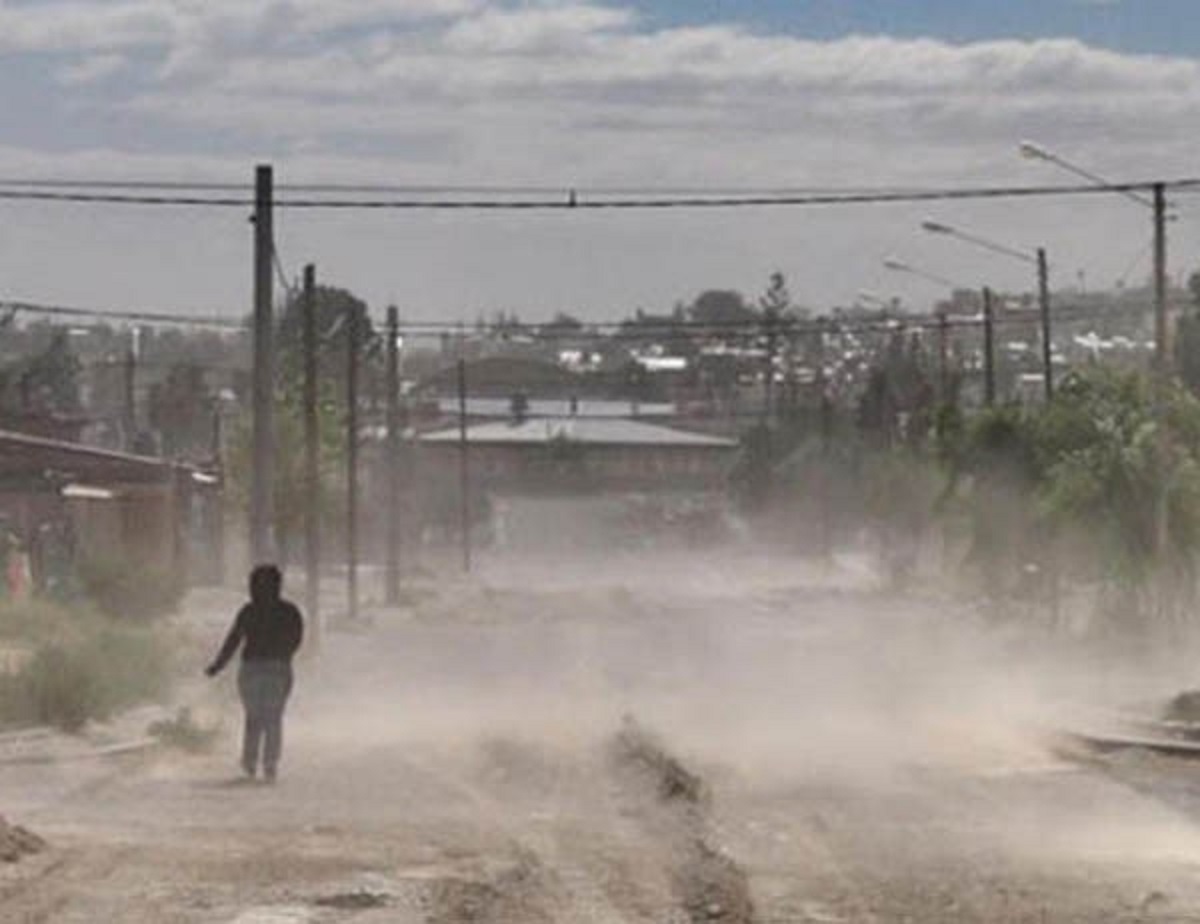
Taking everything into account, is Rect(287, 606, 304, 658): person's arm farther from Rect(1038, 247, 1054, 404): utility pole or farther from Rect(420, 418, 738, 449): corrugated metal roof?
Rect(420, 418, 738, 449): corrugated metal roof

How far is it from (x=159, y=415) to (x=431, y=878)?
13465 cm

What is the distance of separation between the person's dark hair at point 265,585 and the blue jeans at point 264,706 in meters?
0.65

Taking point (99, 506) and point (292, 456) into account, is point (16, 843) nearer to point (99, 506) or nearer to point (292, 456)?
point (99, 506)

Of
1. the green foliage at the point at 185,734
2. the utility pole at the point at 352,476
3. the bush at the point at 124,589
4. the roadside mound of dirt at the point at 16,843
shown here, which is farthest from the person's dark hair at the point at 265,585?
the utility pole at the point at 352,476

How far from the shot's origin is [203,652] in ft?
154

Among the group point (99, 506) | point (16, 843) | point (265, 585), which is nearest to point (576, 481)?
point (99, 506)

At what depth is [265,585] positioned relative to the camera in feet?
91.1

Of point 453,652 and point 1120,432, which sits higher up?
point 1120,432

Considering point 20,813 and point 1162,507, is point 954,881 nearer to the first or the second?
point 20,813

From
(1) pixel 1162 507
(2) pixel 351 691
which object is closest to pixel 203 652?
(2) pixel 351 691

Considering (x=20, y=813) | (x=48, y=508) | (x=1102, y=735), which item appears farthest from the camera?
(x=48, y=508)

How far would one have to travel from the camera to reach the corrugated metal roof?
170 meters

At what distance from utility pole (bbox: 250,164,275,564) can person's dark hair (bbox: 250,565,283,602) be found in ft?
39.2

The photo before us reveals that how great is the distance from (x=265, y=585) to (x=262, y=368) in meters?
13.2
